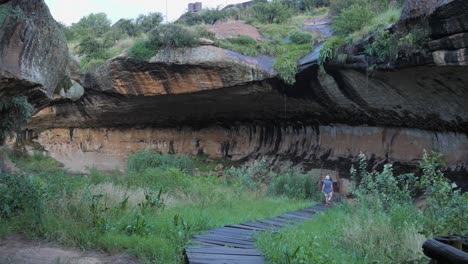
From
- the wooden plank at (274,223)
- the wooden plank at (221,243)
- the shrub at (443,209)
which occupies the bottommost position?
the wooden plank at (274,223)

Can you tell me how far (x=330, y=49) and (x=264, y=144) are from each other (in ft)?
27.6

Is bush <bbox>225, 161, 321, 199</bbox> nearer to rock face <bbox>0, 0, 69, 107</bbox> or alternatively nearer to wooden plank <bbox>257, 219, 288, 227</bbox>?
wooden plank <bbox>257, 219, 288, 227</bbox>

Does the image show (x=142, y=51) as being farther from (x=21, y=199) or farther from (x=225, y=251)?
(x=225, y=251)

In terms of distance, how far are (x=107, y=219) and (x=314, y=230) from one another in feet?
10.6

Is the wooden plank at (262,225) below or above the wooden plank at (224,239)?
below

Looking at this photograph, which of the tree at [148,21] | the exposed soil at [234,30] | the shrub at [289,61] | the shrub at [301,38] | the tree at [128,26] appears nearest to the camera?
the shrub at [289,61]

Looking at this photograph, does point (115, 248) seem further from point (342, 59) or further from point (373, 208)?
point (342, 59)

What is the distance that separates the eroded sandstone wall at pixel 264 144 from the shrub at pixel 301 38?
3503mm

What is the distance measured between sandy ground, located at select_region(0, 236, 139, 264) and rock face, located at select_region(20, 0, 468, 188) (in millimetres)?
7974

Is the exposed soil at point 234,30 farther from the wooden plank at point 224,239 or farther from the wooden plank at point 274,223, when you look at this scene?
the wooden plank at point 224,239

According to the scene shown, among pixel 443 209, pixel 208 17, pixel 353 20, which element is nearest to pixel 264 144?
pixel 353 20

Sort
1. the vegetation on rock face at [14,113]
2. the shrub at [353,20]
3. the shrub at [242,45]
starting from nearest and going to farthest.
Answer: the vegetation on rock face at [14,113]
the shrub at [353,20]
the shrub at [242,45]

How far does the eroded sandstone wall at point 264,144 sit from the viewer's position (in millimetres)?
14047

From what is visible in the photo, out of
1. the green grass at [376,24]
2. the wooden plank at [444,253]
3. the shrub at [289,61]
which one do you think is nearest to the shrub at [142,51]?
the shrub at [289,61]
